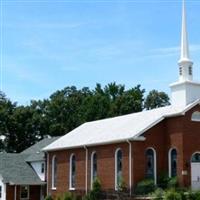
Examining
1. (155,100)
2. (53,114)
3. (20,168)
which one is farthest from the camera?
(155,100)

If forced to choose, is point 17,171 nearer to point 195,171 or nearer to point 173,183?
point 173,183

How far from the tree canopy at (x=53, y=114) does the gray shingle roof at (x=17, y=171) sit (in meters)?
19.0

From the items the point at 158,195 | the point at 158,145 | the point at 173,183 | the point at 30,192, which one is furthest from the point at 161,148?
the point at 30,192

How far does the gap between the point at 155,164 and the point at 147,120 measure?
3982 mm

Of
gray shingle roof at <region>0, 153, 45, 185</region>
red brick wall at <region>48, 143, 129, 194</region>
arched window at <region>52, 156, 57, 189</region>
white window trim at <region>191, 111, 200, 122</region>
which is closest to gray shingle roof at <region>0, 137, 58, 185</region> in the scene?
gray shingle roof at <region>0, 153, 45, 185</region>

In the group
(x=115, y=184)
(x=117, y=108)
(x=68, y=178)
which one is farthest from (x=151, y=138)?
(x=117, y=108)

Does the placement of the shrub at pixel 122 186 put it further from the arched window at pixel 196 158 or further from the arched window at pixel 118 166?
the arched window at pixel 196 158

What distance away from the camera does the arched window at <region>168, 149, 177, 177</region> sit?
4738 cm

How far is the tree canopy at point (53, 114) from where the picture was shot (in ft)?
283

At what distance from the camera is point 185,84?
47812 mm

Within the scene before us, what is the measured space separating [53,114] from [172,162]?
45775 millimetres

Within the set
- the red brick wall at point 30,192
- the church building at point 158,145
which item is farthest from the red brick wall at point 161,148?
the red brick wall at point 30,192

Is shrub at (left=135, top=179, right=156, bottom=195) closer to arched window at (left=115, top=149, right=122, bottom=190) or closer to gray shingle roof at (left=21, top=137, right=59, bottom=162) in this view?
arched window at (left=115, top=149, right=122, bottom=190)

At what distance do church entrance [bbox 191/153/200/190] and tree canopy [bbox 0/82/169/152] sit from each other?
3956 centimetres
